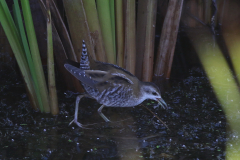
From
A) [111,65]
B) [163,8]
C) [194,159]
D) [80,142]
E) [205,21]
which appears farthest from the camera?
[205,21]

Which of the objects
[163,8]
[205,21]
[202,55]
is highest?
[163,8]

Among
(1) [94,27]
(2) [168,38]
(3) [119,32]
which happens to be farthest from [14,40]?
(2) [168,38]

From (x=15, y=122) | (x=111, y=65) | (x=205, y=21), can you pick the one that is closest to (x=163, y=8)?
(x=205, y=21)

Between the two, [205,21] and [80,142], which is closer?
[80,142]

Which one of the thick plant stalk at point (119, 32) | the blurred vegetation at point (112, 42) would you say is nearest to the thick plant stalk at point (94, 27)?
the blurred vegetation at point (112, 42)

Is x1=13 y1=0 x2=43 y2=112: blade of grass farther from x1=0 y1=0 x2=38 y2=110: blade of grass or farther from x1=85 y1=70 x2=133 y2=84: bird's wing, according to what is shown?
x1=85 y1=70 x2=133 y2=84: bird's wing

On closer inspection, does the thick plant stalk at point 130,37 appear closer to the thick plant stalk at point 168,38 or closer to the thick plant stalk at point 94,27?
the thick plant stalk at point 94,27

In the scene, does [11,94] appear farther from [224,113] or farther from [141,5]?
[224,113]
